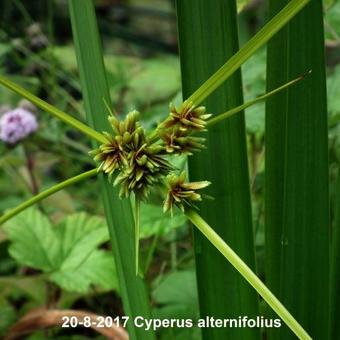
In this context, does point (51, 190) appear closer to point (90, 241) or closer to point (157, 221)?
point (157, 221)

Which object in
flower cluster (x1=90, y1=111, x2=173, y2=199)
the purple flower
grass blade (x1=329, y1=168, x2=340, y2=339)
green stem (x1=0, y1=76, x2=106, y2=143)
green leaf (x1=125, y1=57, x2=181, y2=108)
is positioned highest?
green leaf (x1=125, y1=57, x2=181, y2=108)

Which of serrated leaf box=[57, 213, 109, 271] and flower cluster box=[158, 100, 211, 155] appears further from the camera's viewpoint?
serrated leaf box=[57, 213, 109, 271]

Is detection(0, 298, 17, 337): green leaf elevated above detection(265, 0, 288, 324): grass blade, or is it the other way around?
detection(265, 0, 288, 324): grass blade

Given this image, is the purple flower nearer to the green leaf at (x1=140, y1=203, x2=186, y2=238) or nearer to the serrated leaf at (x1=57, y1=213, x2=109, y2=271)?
the serrated leaf at (x1=57, y1=213, x2=109, y2=271)

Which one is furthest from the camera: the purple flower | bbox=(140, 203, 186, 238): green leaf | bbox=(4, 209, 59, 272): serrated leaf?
the purple flower

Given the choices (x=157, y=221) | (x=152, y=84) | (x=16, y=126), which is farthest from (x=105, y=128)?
(x=152, y=84)

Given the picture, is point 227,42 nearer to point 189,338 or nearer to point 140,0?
point 189,338

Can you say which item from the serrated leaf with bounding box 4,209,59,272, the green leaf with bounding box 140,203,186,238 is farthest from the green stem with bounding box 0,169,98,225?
the serrated leaf with bounding box 4,209,59,272
